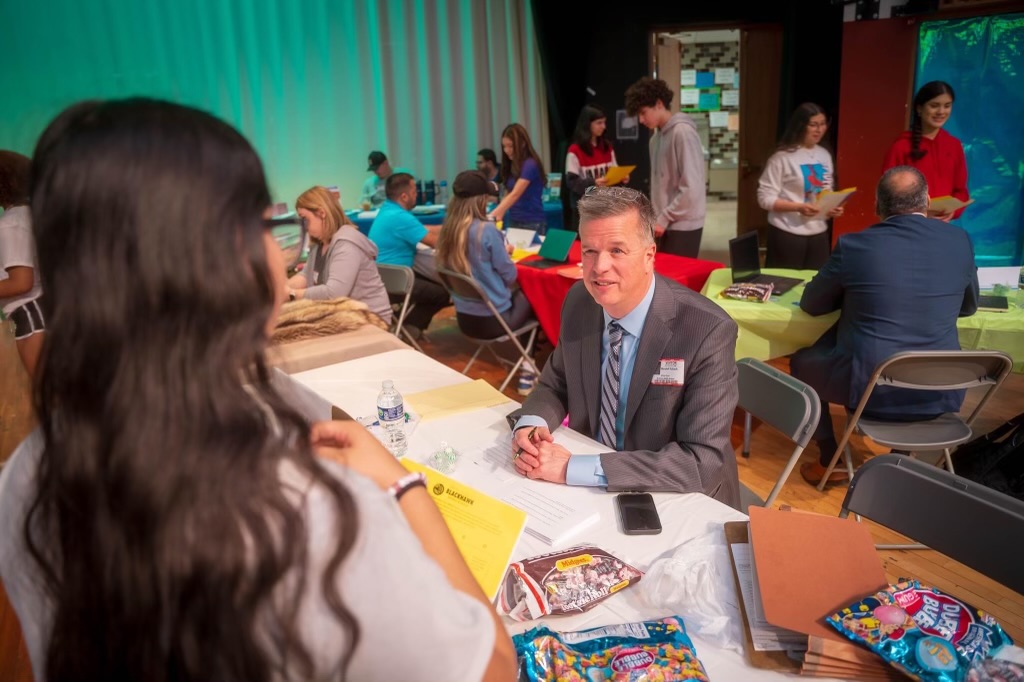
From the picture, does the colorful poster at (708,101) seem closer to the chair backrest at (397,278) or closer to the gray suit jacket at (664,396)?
the chair backrest at (397,278)

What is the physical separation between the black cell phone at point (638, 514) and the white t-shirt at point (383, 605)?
0.80 metres

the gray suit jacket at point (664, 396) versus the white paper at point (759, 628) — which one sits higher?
the gray suit jacket at point (664, 396)

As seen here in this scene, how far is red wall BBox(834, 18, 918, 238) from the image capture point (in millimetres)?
5500

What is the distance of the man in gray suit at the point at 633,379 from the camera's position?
1.53m

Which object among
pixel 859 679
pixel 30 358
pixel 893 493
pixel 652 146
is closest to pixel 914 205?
pixel 893 493

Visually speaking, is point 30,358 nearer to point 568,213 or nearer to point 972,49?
point 568,213

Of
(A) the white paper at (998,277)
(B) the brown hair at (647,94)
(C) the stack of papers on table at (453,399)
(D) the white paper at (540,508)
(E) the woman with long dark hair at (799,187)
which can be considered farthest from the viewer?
(B) the brown hair at (647,94)

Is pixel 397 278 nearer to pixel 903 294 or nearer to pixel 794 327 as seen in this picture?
pixel 794 327

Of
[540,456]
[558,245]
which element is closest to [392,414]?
[540,456]

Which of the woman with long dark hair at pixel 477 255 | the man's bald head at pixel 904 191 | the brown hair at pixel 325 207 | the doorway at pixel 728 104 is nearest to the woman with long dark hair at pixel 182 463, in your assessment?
the man's bald head at pixel 904 191

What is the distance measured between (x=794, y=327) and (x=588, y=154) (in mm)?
3121

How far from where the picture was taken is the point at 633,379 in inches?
69.2

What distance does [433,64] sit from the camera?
8023 mm

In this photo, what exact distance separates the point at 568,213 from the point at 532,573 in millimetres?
6631
